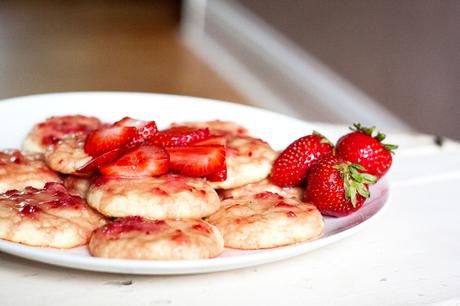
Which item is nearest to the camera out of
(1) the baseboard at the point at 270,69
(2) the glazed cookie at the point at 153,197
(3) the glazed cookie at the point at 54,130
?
(2) the glazed cookie at the point at 153,197

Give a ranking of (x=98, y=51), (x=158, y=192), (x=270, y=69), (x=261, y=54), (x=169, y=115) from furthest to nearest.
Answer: (x=98, y=51), (x=261, y=54), (x=270, y=69), (x=169, y=115), (x=158, y=192)

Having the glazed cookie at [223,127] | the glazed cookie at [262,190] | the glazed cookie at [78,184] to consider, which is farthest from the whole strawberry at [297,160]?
the glazed cookie at [78,184]

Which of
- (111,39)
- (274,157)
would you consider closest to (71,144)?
(274,157)

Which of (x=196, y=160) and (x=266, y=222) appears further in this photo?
(x=196, y=160)

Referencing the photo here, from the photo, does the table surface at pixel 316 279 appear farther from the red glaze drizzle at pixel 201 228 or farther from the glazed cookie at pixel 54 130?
the glazed cookie at pixel 54 130

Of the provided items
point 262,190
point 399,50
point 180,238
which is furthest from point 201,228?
point 399,50

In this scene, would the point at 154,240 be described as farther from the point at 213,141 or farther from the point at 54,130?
the point at 54,130
